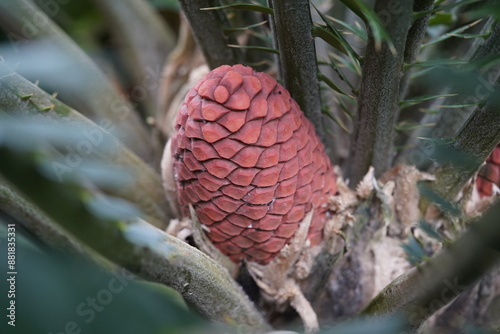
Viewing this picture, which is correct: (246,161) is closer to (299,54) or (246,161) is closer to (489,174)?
(299,54)

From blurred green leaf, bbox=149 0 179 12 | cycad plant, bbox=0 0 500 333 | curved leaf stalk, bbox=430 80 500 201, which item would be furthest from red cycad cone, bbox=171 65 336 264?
blurred green leaf, bbox=149 0 179 12

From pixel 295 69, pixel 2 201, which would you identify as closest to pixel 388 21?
pixel 295 69

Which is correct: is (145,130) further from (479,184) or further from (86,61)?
(479,184)

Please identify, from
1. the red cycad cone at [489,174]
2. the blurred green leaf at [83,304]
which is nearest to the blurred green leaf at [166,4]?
the red cycad cone at [489,174]

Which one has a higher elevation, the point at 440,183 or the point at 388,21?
the point at 388,21

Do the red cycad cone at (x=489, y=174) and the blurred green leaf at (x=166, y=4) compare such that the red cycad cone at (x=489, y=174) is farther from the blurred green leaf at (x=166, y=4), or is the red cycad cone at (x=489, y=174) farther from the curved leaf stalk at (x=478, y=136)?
the blurred green leaf at (x=166, y=4)

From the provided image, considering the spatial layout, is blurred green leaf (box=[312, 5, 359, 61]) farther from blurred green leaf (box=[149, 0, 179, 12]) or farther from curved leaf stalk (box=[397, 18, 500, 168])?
blurred green leaf (box=[149, 0, 179, 12])

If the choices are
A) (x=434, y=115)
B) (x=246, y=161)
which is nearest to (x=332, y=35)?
(x=246, y=161)
